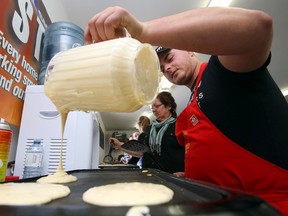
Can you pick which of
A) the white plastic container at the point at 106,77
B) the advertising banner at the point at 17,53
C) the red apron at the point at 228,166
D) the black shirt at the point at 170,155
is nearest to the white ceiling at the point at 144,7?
the advertising banner at the point at 17,53

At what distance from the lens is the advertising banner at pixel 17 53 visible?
4.32 feet

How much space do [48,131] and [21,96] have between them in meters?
0.32

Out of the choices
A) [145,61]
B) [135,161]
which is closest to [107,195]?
[145,61]

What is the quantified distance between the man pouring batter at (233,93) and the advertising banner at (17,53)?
2.28 feet

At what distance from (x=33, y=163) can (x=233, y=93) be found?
1012mm

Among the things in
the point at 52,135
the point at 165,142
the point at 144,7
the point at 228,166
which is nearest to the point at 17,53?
the point at 52,135

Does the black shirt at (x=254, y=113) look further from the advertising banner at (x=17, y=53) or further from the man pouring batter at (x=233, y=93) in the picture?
the advertising banner at (x=17, y=53)

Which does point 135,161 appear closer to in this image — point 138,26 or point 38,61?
point 38,61

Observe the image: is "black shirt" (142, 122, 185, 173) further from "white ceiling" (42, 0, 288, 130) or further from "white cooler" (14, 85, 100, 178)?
"white ceiling" (42, 0, 288, 130)

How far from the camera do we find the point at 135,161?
9.73ft

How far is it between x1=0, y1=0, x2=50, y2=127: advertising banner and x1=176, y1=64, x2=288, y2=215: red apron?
1.00 meters

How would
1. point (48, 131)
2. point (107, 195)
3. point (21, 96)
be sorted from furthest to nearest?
point (21, 96)
point (48, 131)
point (107, 195)

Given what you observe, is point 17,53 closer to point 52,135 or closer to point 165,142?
point 52,135

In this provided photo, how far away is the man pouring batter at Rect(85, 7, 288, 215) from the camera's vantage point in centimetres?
70
